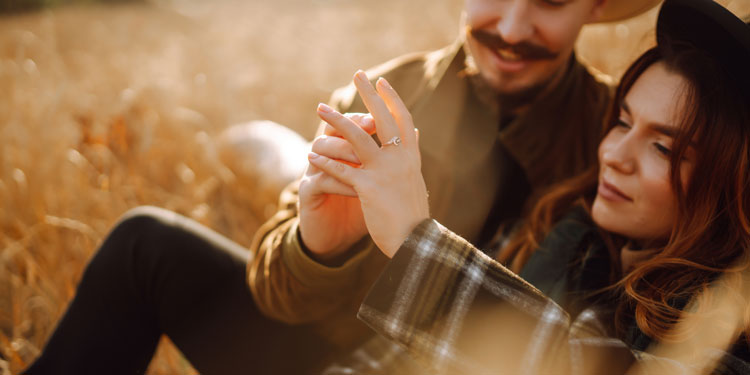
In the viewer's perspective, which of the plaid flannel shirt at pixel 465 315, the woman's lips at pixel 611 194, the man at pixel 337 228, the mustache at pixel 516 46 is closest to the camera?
the plaid flannel shirt at pixel 465 315

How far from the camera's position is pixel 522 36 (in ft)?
5.71

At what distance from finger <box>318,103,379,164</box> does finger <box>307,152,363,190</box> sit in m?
0.03

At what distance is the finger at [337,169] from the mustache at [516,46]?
979mm

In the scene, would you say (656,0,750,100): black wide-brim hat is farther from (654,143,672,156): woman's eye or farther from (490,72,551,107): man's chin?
(490,72,551,107): man's chin

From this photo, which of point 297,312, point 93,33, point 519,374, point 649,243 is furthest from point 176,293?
point 93,33

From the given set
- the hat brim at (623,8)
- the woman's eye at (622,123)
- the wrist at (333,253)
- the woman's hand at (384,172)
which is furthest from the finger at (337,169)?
the hat brim at (623,8)

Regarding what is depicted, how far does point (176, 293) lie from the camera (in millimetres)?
1603

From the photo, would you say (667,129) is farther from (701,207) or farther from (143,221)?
(143,221)

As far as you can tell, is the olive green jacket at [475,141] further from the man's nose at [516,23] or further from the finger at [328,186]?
the finger at [328,186]

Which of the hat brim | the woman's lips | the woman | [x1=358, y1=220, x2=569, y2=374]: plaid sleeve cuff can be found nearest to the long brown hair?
the woman

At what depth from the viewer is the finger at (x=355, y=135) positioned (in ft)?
3.36

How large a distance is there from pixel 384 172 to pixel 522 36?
99 cm

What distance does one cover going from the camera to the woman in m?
1.03

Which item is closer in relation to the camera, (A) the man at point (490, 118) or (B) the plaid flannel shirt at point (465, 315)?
(B) the plaid flannel shirt at point (465, 315)
